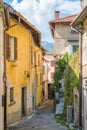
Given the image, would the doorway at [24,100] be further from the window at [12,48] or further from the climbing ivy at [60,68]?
the climbing ivy at [60,68]

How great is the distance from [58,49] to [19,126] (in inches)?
686

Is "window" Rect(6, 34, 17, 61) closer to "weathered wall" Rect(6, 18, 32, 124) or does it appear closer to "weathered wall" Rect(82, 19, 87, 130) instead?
"weathered wall" Rect(6, 18, 32, 124)

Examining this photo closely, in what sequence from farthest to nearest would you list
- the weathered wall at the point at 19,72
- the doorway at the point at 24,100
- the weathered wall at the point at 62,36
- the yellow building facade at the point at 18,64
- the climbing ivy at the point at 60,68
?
the weathered wall at the point at 62,36
the climbing ivy at the point at 60,68
the doorway at the point at 24,100
the weathered wall at the point at 19,72
the yellow building facade at the point at 18,64

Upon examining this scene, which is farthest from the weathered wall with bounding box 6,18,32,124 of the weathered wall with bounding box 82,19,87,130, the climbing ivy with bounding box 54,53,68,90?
the climbing ivy with bounding box 54,53,68,90

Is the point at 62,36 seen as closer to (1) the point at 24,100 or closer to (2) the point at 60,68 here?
(2) the point at 60,68

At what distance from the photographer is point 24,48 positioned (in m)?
21.8

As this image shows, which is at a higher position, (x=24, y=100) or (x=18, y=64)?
(x=18, y=64)

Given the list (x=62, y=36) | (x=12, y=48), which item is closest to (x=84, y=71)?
(x=12, y=48)

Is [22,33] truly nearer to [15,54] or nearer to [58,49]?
[15,54]

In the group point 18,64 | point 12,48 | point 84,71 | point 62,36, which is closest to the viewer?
point 84,71

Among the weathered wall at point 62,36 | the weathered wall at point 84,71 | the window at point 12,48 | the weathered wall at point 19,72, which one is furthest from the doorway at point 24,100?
the weathered wall at point 62,36

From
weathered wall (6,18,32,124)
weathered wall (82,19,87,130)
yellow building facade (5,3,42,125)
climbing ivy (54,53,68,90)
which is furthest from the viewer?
A: climbing ivy (54,53,68,90)

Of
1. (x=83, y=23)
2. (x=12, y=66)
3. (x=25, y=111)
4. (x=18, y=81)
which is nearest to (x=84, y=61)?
(x=83, y=23)

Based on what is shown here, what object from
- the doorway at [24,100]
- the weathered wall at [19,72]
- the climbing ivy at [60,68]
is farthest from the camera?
the climbing ivy at [60,68]
